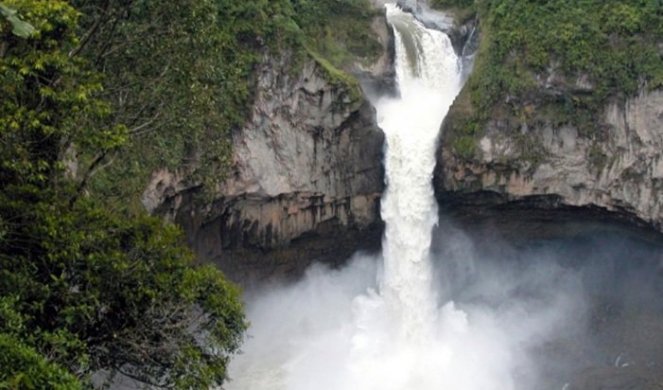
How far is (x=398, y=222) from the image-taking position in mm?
27406

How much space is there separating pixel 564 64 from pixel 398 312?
32.3 feet

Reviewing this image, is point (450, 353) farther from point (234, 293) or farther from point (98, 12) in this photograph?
point (98, 12)

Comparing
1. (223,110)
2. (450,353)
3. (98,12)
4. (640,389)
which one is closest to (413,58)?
(223,110)

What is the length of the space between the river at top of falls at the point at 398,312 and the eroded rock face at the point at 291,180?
3.23 feet

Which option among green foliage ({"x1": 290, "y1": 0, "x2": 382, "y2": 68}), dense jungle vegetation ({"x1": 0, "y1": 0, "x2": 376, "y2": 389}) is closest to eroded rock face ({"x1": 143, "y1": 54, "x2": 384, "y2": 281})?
green foliage ({"x1": 290, "y1": 0, "x2": 382, "y2": 68})

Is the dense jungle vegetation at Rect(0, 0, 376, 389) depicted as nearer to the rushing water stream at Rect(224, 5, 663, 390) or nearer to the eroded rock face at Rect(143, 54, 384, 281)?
the eroded rock face at Rect(143, 54, 384, 281)

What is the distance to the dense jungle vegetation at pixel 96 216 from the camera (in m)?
10.3

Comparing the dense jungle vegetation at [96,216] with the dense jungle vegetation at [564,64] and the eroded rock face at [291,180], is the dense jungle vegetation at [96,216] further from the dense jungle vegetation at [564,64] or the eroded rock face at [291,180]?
the dense jungle vegetation at [564,64]

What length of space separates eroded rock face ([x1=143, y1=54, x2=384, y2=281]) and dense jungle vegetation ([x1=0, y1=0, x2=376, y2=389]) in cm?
1071

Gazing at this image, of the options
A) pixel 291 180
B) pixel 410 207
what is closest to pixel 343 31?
pixel 291 180

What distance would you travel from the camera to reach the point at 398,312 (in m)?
26.9

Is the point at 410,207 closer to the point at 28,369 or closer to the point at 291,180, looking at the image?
the point at 291,180

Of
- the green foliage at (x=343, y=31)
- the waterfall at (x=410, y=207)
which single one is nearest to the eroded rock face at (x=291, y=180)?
the waterfall at (x=410, y=207)

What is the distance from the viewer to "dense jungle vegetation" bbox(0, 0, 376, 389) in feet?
33.9
